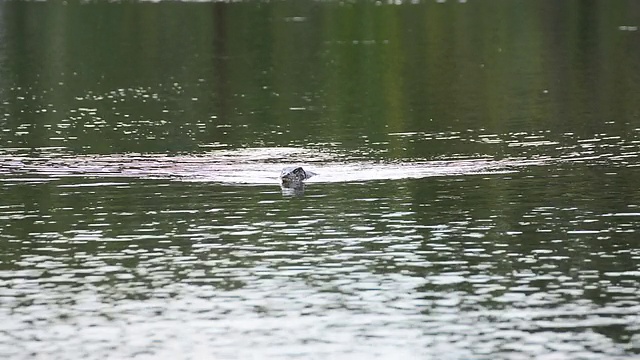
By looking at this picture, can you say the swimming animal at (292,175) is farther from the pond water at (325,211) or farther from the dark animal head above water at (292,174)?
the pond water at (325,211)

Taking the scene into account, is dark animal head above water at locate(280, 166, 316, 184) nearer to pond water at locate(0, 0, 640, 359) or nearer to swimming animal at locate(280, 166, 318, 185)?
swimming animal at locate(280, 166, 318, 185)

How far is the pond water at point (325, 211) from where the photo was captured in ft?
106

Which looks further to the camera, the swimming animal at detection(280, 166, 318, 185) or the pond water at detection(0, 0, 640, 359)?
the swimming animal at detection(280, 166, 318, 185)

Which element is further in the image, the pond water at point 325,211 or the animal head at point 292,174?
the animal head at point 292,174

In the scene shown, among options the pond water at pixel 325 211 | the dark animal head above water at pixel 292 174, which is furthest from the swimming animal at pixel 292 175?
the pond water at pixel 325 211

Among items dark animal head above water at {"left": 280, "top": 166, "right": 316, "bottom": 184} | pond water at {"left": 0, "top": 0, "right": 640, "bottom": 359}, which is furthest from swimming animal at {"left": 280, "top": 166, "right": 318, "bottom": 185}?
pond water at {"left": 0, "top": 0, "right": 640, "bottom": 359}

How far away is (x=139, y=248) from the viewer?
41219 mm

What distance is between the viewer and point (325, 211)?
4662cm

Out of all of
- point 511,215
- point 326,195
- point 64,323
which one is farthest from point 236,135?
point 64,323

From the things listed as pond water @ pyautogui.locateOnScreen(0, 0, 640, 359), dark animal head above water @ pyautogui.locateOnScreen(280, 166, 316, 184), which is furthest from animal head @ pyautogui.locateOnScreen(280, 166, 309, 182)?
pond water @ pyautogui.locateOnScreen(0, 0, 640, 359)

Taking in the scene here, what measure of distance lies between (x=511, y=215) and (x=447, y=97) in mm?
38685

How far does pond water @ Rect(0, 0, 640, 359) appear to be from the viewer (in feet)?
106

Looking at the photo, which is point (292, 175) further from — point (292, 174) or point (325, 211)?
point (325, 211)

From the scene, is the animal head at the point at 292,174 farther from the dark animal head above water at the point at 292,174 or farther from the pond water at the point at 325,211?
the pond water at the point at 325,211
